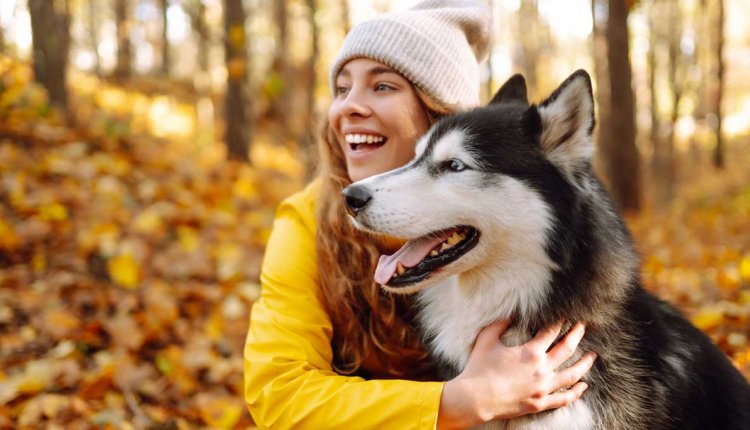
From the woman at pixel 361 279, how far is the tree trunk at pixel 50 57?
5.75 metres

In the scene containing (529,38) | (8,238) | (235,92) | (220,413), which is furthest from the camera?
(529,38)

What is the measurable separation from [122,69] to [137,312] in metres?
14.3

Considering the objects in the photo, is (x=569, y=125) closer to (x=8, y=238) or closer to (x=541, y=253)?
(x=541, y=253)

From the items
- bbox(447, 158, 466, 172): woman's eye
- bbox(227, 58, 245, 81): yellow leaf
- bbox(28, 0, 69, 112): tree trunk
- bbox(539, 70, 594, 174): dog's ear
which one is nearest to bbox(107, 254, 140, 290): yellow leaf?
bbox(447, 158, 466, 172): woman's eye

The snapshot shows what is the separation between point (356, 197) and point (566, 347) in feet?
2.87

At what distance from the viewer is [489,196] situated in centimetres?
189

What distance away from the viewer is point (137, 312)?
12.5ft

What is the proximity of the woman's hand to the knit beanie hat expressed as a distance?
3.66ft

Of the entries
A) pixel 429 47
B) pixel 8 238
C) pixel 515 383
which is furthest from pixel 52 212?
pixel 515 383

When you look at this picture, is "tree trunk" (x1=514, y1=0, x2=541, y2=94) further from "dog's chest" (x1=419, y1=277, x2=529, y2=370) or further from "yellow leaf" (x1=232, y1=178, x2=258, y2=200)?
"dog's chest" (x1=419, y1=277, x2=529, y2=370)

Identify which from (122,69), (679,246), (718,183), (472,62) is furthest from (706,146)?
(472,62)

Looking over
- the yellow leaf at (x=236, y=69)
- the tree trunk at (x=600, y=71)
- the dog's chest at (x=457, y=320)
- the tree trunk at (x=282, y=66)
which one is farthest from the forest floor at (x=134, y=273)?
the tree trunk at (x=282, y=66)

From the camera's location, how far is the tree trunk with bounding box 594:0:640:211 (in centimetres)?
846

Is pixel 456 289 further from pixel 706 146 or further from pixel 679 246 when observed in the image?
pixel 706 146
